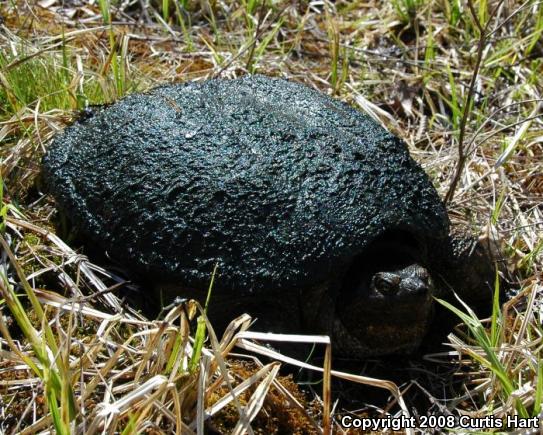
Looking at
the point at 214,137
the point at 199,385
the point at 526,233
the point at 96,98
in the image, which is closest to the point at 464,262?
the point at 526,233

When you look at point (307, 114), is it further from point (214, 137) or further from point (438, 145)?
point (438, 145)

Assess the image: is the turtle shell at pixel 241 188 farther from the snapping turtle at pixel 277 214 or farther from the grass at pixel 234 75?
the grass at pixel 234 75

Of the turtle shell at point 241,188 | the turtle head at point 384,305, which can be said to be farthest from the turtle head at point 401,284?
the turtle shell at point 241,188

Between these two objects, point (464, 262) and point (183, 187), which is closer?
point (183, 187)

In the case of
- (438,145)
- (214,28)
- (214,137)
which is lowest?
(438,145)

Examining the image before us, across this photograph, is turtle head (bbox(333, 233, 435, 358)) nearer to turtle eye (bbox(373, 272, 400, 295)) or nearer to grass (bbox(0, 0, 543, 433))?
turtle eye (bbox(373, 272, 400, 295))
